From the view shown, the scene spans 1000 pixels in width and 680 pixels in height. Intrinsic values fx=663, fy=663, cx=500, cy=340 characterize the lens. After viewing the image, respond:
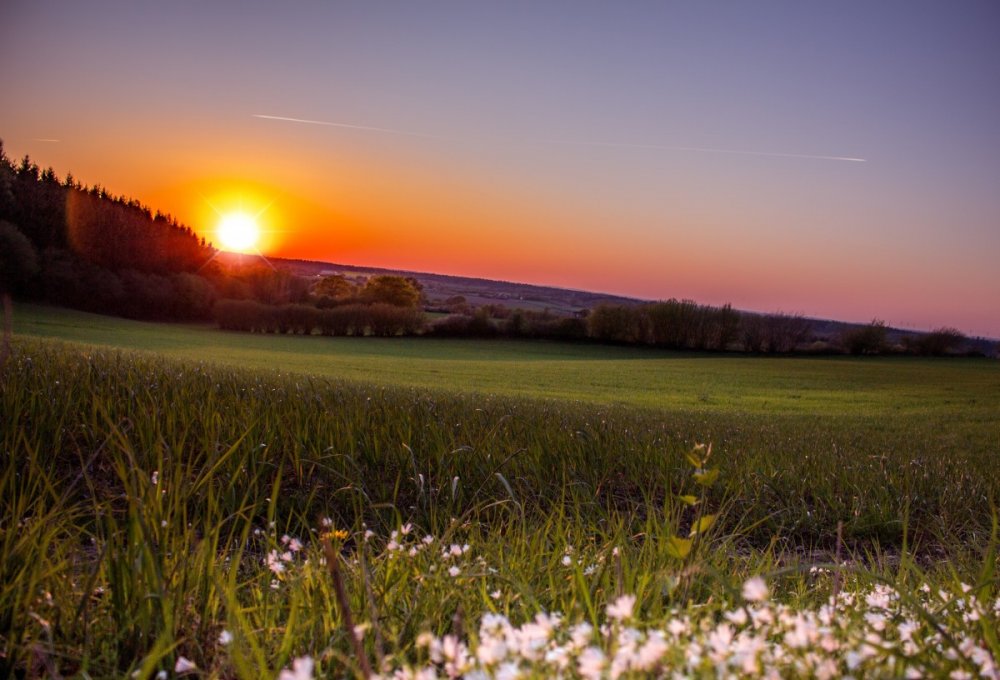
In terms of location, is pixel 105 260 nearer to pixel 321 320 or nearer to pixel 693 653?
pixel 321 320

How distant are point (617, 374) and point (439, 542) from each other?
33.7m

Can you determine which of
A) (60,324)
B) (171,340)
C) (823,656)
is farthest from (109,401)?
(60,324)

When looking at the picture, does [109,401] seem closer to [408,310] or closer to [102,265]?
[408,310]

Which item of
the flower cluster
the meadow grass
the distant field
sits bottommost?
the distant field

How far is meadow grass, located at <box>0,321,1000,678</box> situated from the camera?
158 centimetres

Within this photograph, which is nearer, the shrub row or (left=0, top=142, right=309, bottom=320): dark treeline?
(left=0, top=142, right=309, bottom=320): dark treeline

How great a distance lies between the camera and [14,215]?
60.1 metres

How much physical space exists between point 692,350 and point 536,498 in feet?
194

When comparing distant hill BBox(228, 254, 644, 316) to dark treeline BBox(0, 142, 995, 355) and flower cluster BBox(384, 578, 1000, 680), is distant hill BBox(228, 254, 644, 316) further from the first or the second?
flower cluster BBox(384, 578, 1000, 680)

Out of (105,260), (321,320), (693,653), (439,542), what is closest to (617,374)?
(439,542)

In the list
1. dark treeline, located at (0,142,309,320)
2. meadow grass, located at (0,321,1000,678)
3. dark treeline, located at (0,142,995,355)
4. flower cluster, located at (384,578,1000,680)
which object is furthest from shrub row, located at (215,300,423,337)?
flower cluster, located at (384,578,1000,680)

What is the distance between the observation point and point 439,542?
9.50ft

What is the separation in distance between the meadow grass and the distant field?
32.8ft

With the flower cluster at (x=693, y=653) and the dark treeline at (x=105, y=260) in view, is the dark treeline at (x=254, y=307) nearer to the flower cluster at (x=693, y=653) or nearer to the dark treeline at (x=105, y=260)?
the dark treeline at (x=105, y=260)
